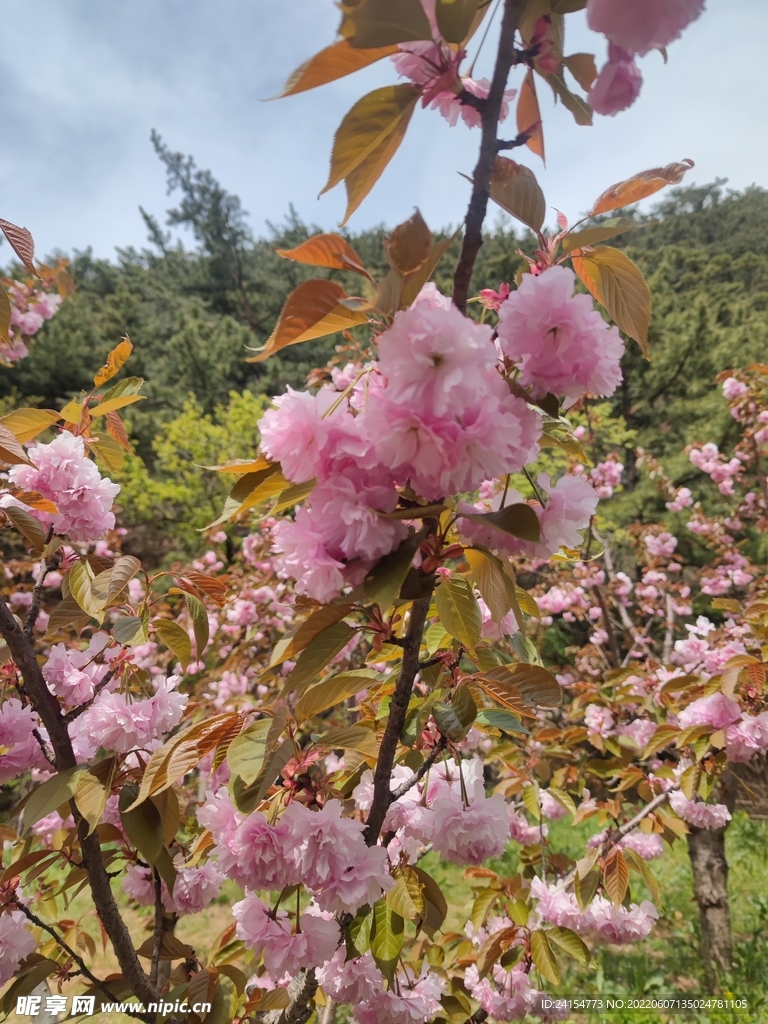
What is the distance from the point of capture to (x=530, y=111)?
0.64m

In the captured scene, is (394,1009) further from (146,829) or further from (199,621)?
(199,621)

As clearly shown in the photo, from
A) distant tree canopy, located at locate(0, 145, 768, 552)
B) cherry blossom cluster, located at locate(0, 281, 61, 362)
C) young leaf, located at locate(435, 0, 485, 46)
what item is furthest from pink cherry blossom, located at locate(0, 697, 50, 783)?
distant tree canopy, located at locate(0, 145, 768, 552)

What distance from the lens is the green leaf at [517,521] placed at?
1.62ft

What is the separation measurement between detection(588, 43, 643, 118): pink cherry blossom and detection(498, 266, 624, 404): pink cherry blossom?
0.57 feet

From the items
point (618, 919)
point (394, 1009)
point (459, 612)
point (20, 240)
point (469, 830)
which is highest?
point (20, 240)

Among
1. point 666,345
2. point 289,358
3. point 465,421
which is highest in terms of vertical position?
point 289,358

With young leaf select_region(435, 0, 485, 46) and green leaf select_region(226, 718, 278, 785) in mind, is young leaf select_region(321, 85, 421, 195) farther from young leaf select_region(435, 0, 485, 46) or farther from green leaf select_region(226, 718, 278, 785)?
green leaf select_region(226, 718, 278, 785)

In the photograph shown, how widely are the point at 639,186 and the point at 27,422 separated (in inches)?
38.6

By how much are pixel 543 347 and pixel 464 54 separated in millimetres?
320

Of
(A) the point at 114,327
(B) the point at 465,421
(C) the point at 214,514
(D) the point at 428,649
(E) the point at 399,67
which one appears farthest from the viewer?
(A) the point at 114,327

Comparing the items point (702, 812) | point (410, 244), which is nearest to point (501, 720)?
point (410, 244)

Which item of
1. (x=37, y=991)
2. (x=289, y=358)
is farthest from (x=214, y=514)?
(x=37, y=991)

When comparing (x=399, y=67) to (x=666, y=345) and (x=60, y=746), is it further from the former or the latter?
(x=666, y=345)

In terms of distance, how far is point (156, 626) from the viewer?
96cm
